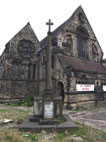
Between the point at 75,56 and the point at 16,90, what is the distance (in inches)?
408

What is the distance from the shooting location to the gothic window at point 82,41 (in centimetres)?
2041

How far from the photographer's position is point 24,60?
66.5 ft

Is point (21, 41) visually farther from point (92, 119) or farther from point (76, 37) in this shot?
point (92, 119)

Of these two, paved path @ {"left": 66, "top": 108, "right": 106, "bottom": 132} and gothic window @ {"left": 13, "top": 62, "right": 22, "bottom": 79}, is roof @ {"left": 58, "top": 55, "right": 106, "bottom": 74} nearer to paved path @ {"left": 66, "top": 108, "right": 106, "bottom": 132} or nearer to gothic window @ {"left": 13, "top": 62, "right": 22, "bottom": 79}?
paved path @ {"left": 66, "top": 108, "right": 106, "bottom": 132}

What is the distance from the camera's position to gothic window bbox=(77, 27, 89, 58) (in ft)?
67.0

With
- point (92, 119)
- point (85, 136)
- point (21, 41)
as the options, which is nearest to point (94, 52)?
point (21, 41)

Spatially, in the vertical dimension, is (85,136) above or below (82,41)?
below

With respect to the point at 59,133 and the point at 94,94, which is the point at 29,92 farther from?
the point at 59,133

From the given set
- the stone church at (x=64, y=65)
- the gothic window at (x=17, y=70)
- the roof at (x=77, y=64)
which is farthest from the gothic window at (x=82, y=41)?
the gothic window at (x=17, y=70)

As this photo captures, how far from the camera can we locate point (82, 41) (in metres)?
21.1

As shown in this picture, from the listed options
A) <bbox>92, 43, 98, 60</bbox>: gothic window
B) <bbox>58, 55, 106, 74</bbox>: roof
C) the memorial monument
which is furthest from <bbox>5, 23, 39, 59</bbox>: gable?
the memorial monument

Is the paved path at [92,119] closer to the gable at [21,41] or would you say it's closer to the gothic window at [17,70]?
the gothic window at [17,70]

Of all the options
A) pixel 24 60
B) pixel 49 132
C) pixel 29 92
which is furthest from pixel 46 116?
pixel 24 60

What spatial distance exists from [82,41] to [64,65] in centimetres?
794
